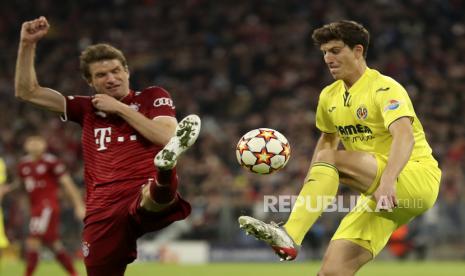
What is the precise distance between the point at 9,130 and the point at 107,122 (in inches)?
557

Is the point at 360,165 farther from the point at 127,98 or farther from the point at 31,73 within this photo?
the point at 31,73

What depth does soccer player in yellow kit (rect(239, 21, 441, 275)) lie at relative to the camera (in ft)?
18.4

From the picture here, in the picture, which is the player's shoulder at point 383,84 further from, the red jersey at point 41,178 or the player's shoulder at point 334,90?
the red jersey at point 41,178

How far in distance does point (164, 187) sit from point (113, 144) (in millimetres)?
736

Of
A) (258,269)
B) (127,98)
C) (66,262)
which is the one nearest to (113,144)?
(127,98)

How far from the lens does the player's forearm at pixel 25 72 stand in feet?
20.4

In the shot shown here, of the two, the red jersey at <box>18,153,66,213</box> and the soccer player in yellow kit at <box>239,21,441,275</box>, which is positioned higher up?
the soccer player in yellow kit at <box>239,21,441,275</box>

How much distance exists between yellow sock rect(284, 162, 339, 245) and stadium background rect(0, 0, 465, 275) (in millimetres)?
9839

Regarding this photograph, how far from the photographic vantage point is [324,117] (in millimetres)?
6566

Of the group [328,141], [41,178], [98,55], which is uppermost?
[98,55]

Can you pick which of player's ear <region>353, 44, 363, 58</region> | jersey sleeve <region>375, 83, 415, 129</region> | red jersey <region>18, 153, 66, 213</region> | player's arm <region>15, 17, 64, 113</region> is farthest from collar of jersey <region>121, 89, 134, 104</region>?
red jersey <region>18, 153, 66, 213</region>

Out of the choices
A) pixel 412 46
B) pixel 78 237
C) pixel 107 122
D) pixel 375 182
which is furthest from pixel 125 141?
pixel 412 46

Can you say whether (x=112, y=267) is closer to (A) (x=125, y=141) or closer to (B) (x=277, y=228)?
(A) (x=125, y=141)

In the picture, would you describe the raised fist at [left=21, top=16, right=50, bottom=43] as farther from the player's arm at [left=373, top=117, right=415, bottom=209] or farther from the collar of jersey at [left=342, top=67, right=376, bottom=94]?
the player's arm at [left=373, top=117, right=415, bottom=209]
